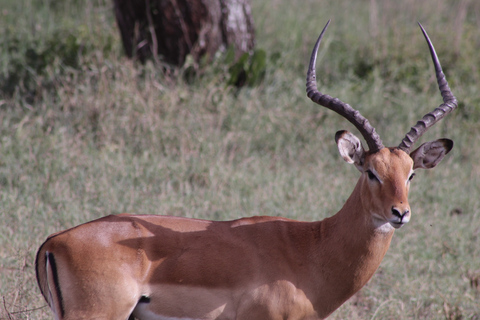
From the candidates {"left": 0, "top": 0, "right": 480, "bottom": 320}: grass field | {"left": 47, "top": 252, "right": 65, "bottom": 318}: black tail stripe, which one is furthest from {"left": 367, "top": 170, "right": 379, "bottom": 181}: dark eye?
{"left": 47, "top": 252, "right": 65, "bottom": 318}: black tail stripe

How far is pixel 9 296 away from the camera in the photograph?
12.0ft

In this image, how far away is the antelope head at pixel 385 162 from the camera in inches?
119

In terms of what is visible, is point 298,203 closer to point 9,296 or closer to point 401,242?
point 401,242

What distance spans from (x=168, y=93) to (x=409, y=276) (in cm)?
318

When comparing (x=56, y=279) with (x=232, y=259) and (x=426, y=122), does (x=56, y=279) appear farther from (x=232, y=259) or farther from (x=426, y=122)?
(x=426, y=122)

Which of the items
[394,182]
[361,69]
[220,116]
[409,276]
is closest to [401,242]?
[409,276]

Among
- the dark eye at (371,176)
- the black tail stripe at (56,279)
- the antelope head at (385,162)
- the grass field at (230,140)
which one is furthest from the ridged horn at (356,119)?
the black tail stripe at (56,279)

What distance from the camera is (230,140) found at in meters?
6.25

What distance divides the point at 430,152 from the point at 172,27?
420 cm

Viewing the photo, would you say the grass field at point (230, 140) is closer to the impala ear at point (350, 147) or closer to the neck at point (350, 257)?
the neck at point (350, 257)

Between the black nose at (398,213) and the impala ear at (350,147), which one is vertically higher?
the impala ear at (350,147)

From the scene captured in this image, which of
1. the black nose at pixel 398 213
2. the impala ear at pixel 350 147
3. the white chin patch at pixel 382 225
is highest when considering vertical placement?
the impala ear at pixel 350 147

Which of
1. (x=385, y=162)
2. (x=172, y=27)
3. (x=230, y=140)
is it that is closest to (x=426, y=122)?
(x=385, y=162)

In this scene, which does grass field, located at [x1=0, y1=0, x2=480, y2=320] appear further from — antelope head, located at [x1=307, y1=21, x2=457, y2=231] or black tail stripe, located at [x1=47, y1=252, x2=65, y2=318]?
antelope head, located at [x1=307, y1=21, x2=457, y2=231]
